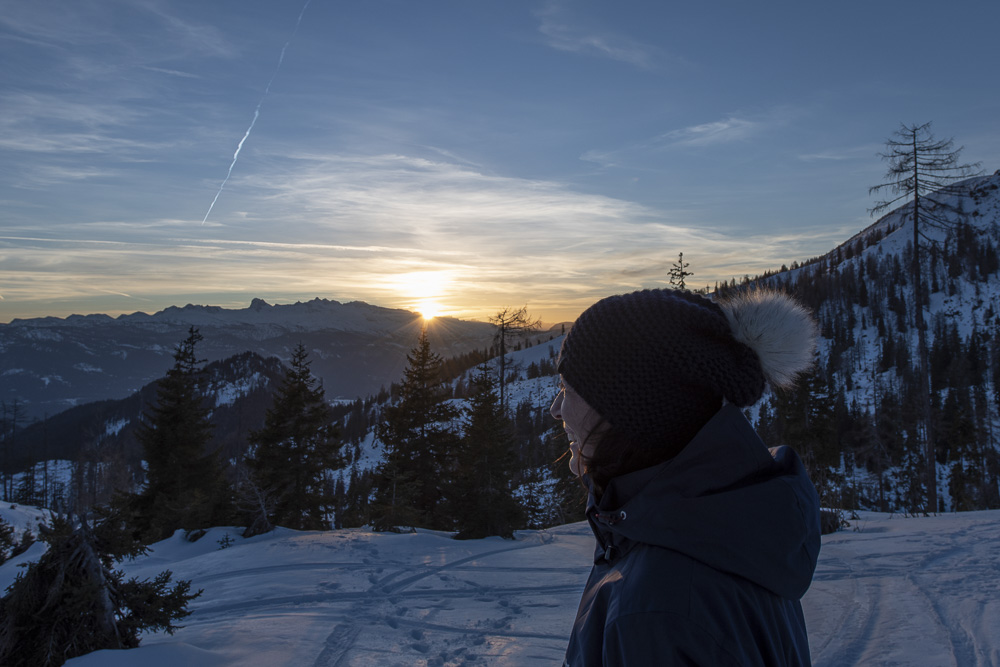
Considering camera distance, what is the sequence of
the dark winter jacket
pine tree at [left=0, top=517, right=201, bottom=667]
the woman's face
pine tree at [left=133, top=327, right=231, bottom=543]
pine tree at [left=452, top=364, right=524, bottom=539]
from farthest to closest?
pine tree at [left=133, top=327, right=231, bottom=543] → pine tree at [left=452, top=364, right=524, bottom=539] → pine tree at [left=0, top=517, right=201, bottom=667] → the woman's face → the dark winter jacket

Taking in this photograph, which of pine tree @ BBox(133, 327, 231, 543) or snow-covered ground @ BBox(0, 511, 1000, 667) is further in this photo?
pine tree @ BBox(133, 327, 231, 543)

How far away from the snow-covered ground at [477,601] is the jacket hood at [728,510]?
4.62m

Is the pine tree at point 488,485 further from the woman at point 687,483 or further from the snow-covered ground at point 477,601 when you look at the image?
the woman at point 687,483

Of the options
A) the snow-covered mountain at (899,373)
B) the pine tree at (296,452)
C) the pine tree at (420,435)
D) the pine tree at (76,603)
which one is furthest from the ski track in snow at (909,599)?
the pine tree at (296,452)

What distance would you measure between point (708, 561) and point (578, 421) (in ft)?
1.91

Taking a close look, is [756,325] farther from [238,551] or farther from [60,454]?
[60,454]

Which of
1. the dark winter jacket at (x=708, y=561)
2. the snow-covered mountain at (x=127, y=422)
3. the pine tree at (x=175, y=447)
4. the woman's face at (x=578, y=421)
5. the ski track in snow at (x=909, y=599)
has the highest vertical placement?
the woman's face at (x=578, y=421)

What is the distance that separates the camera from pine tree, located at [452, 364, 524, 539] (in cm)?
1239

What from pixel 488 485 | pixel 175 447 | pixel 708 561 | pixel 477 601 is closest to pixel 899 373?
pixel 488 485

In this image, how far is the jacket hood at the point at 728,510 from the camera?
1.37m

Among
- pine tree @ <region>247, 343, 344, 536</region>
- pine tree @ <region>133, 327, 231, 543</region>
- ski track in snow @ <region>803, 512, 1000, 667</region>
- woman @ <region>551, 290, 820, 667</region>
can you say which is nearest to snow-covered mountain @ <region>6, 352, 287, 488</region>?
pine tree @ <region>133, 327, 231, 543</region>

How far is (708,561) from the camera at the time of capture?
4.38ft

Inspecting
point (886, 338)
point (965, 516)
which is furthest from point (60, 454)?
point (886, 338)

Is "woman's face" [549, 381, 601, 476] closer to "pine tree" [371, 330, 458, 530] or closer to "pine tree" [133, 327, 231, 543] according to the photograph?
"pine tree" [371, 330, 458, 530]
